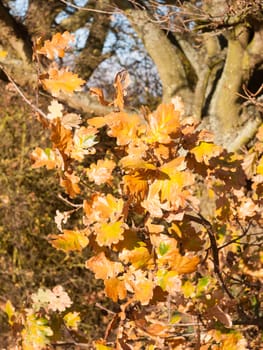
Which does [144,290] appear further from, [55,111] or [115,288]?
[55,111]

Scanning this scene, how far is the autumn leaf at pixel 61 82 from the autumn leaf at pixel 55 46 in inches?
2.5

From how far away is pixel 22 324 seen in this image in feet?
8.11

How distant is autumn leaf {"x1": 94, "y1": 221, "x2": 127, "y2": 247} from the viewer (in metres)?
1.87

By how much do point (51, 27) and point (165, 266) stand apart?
645 centimetres

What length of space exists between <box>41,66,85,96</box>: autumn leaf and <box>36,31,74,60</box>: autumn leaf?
0.06 m

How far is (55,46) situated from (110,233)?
2.22 ft

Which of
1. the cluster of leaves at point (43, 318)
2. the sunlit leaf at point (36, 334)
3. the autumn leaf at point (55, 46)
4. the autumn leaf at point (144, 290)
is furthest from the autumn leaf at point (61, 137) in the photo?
the sunlit leaf at point (36, 334)

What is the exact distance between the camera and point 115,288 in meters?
1.95

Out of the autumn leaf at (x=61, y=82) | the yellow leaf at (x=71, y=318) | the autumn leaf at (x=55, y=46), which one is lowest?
the yellow leaf at (x=71, y=318)

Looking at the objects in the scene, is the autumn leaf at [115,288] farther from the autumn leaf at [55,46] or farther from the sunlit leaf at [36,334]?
the autumn leaf at [55,46]

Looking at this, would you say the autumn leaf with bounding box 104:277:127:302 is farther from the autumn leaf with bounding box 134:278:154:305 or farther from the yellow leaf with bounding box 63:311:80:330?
the yellow leaf with bounding box 63:311:80:330

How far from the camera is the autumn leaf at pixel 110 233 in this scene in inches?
73.5

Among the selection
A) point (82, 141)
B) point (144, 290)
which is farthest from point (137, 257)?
point (82, 141)

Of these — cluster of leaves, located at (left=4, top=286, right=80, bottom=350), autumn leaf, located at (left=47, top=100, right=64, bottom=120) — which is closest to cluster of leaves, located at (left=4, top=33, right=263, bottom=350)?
autumn leaf, located at (left=47, top=100, right=64, bottom=120)
